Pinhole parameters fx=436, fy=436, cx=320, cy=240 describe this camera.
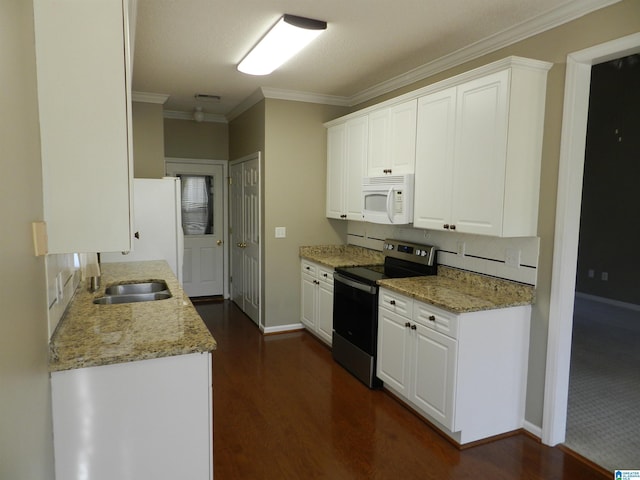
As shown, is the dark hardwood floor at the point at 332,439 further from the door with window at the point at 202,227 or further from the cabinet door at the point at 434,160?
the door with window at the point at 202,227

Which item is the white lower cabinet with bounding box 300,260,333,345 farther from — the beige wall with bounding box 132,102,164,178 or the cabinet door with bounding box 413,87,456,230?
the beige wall with bounding box 132,102,164,178

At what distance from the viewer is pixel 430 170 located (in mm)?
3227

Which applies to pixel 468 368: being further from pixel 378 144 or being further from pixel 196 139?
pixel 196 139

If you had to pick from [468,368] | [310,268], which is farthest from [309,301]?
[468,368]

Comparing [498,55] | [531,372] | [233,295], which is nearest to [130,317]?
[531,372]

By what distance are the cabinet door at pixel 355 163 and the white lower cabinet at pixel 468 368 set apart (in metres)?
1.52

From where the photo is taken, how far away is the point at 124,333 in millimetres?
1941

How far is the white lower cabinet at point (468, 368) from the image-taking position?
2.62 meters

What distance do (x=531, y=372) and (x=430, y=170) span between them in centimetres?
153

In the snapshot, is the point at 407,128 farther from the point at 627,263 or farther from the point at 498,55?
the point at 627,263

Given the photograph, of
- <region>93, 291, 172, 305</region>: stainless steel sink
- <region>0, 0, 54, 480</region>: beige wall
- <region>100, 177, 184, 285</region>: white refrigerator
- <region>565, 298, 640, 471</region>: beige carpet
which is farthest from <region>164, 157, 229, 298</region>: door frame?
<region>0, 0, 54, 480</region>: beige wall

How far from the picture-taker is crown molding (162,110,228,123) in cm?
587

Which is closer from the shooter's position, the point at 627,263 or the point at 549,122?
the point at 549,122

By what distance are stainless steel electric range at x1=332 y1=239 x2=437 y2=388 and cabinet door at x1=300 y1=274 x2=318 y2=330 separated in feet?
1.92
